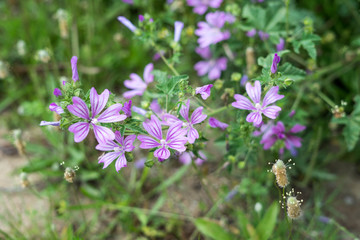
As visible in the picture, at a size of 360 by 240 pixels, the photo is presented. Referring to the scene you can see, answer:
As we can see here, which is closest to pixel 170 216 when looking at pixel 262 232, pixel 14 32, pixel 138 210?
pixel 138 210

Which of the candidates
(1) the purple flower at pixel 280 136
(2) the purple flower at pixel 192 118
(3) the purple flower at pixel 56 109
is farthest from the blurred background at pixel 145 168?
(3) the purple flower at pixel 56 109

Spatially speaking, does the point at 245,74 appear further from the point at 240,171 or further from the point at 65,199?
the point at 65,199

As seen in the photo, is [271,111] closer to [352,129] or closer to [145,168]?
[352,129]

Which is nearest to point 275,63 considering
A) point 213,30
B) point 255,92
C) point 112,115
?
point 255,92

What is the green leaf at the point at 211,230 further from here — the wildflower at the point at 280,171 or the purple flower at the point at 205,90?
the purple flower at the point at 205,90

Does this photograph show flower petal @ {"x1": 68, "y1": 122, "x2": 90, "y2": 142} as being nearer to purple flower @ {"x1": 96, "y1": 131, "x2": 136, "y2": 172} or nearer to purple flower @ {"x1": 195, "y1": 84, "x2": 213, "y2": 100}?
purple flower @ {"x1": 96, "y1": 131, "x2": 136, "y2": 172}

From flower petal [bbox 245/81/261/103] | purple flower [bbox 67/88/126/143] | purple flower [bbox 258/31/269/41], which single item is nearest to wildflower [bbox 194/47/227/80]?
purple flower [bbox 258/31/269/41]
